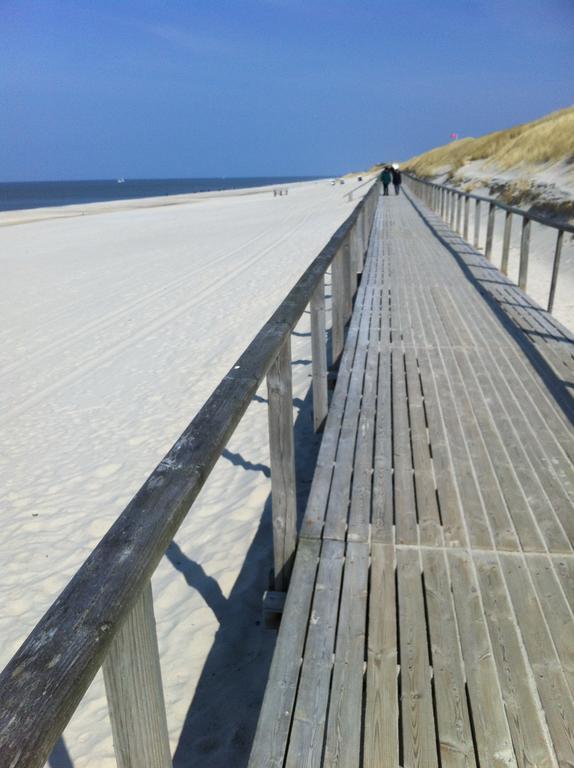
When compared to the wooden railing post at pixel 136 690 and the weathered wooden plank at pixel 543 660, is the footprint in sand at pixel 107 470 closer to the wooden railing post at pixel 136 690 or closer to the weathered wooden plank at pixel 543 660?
the weathered wooden plank at pixel 543 660

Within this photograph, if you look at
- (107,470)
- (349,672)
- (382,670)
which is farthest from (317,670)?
(107,470)

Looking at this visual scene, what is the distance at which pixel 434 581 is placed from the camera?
238 centimetres

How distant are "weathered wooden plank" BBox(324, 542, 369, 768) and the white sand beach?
0.64 metres

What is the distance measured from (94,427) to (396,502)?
12.5 ft

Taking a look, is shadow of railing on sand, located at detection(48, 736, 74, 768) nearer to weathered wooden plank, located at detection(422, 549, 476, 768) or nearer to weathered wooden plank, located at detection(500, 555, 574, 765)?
weathered wooden plank, located at detection(422, 549, 476, 768)

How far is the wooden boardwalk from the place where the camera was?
1.78 metres

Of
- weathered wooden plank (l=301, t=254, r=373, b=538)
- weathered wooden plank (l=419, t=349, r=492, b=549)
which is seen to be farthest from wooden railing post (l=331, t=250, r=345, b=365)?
weathered wooden plank (l=419, t=349, r=492, b=549)

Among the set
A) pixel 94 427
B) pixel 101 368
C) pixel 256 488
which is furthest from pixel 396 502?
pixel 101 368

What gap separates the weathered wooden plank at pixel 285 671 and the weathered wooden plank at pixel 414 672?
0.32 metres

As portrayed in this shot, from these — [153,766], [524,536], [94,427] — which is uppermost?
[153,766]

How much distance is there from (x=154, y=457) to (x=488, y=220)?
785cm

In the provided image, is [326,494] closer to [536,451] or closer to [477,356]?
[536,451]

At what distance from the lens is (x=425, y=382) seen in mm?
4484

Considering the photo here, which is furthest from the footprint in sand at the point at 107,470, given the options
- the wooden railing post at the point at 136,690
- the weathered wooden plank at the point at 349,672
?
the wooden railing post at the point at 136,690
